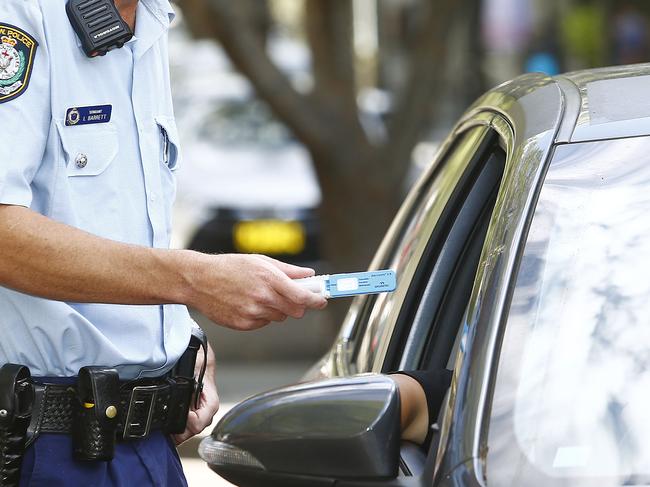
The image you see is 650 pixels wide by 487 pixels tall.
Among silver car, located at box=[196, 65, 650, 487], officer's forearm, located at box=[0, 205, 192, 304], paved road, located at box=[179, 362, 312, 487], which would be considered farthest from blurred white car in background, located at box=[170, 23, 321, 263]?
officer's forearm, located at box=[0, 205, 192, 304]

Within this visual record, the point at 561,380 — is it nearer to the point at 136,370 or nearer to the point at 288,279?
the point at 288,279

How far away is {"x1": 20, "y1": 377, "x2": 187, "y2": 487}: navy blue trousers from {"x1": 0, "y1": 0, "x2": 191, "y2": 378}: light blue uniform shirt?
0.09m

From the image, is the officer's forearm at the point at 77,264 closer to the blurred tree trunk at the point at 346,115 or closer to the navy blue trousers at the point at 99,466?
the navy blue trousers at the point at 99,466

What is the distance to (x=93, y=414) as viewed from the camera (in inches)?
86.4

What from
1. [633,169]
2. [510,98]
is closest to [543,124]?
[633,169]

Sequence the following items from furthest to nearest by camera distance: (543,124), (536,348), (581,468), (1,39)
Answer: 1. (543,124)
2. (1,39)
3. (536,348)
4. (581,468)

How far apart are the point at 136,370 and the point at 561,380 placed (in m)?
0.76

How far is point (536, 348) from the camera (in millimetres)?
1991

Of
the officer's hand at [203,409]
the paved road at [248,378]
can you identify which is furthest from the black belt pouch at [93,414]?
the paved road at [248,378]

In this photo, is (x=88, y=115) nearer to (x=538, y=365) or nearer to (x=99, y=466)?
(x=99, y=466)

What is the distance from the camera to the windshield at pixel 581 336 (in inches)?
74.2

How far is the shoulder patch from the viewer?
83.3 inches

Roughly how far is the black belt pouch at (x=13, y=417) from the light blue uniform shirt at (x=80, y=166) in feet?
0.23

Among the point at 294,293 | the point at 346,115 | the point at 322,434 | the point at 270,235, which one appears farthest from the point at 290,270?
the point at 270,235
